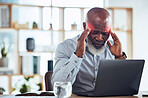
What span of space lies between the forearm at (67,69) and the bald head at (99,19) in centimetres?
28

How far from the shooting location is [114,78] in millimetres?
1730

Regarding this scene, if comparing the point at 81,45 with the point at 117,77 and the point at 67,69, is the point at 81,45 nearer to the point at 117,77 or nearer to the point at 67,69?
the point at 67,69

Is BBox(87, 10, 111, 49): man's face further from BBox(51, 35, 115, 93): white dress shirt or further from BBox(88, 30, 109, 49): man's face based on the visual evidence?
BBox(51, 35, 115, 93): white dress shirt

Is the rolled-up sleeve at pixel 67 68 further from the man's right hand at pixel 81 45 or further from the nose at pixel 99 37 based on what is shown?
the nose at pixel 99 37

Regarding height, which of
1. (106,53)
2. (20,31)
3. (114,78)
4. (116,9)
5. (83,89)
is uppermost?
(116,9)

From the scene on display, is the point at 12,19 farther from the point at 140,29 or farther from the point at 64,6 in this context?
the point at 140,29

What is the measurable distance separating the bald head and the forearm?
28cm

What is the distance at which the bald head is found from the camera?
1987mm

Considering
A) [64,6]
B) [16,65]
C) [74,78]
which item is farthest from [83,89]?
[64,6]

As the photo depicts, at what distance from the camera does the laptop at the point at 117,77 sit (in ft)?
5.53

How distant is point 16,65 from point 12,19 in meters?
0.88

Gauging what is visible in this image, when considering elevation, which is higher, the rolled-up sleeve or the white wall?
the white wall

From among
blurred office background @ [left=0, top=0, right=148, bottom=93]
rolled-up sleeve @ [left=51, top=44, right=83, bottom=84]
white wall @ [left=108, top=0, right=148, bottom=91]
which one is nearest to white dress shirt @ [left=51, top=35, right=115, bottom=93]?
rolled-up sleeve @ [left=51, top=44, right=83, bottom=84]

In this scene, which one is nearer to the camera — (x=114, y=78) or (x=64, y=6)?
(x=114, y=78)
